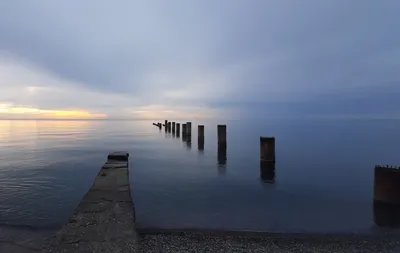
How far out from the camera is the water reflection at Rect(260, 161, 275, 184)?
42.5 ft

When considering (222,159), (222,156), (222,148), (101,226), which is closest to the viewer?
(101,226)

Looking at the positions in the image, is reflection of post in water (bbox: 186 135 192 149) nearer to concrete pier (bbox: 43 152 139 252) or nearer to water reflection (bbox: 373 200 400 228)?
concrete pier (bbox: 43 152 139 252)

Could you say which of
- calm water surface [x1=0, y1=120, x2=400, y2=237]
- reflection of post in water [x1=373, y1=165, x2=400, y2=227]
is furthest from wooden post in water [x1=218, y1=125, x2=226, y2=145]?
reflection of post in water [x1=373, y1=165, x2=400, y2=227]

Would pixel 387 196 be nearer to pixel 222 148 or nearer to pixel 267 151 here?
pixel 267 151

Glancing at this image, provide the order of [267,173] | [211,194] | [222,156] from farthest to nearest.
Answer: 1. [222,156]
2. [267,173]
3. [211,194]

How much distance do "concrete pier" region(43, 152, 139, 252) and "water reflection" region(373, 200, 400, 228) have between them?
21.7 feet

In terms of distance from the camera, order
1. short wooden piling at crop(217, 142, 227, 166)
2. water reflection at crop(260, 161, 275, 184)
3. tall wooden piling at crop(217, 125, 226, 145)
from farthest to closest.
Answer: tall wooden piling at crop(217, 125, 226, 145) < short wooden piling at crop(217, 142, 227, 166) < water reflection at crop(260, 161, 275, 184)

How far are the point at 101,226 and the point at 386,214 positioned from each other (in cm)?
768

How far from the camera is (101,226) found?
552cm

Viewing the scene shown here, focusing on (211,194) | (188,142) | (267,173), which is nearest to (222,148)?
(188,142)

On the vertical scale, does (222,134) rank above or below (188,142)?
above

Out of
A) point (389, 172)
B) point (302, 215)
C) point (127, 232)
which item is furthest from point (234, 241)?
point (389, 172)

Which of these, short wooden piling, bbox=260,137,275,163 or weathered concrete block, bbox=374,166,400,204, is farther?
short wooden piling, bbox=260,137,275,163

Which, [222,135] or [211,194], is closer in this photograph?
[211,194]
